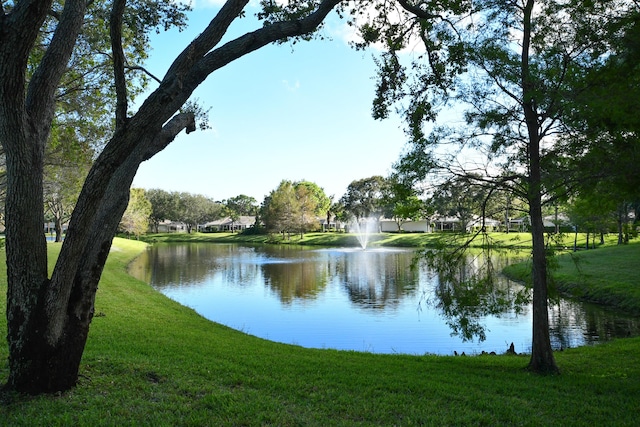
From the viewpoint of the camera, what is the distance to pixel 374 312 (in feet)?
58.7

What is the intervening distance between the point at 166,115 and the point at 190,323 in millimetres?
9595

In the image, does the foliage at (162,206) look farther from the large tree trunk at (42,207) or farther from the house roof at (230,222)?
the large tree trunk at (42,207)

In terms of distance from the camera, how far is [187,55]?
209 inches

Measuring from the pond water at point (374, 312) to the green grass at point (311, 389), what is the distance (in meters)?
A: 1.62

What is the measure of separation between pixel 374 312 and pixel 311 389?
1191cm

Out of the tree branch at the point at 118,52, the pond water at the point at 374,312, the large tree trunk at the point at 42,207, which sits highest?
the tree branch at the point at 118,52

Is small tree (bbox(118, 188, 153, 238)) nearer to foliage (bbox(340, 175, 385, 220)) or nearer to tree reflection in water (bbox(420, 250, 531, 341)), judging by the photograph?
foliage (bbox(340, 175, 385, 220))

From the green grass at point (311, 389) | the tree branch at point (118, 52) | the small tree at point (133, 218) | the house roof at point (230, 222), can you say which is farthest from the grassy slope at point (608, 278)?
the house roof at point (230, 222)

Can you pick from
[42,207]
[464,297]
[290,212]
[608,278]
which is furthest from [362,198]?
[42,207]

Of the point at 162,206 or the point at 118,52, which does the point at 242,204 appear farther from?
the point at 118,52

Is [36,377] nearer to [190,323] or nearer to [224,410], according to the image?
[224,410]

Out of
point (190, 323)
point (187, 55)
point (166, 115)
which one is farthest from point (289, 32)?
point (190, 323)

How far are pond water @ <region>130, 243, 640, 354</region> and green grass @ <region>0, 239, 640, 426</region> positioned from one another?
5.30 ft

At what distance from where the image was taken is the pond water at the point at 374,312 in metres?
12.3
